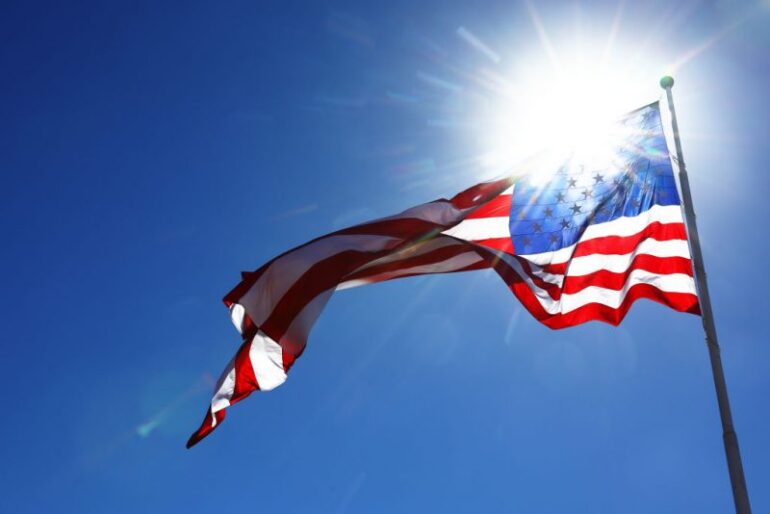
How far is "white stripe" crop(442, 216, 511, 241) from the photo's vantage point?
12867 millimetres

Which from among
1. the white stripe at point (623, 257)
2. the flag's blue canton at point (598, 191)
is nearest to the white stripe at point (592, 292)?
the white stripe at point (623, 257)

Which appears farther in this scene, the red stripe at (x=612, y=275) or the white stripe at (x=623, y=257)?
the white stripe at (x=623, y=257)

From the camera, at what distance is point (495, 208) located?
13.1 meters

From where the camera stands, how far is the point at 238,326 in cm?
1164

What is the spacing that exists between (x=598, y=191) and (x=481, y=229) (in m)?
2.01

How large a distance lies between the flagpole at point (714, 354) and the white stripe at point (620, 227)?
0.84m

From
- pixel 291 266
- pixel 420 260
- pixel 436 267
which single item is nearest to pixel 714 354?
pixel 436 267

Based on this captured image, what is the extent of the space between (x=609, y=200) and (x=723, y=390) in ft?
13.9

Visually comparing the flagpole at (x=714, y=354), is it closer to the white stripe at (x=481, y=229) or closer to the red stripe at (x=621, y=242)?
the red stripe at (x=621, y=242)

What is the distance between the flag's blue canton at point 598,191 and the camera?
1220 cm

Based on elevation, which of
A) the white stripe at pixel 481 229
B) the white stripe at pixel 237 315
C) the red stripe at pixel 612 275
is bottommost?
the white stripe at pixel 237 315

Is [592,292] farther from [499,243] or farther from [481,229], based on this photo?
[481,229]

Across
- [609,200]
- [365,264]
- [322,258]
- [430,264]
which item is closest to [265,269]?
[322,258]

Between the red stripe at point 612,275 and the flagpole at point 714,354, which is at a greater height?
the red stripe at point 612,275
